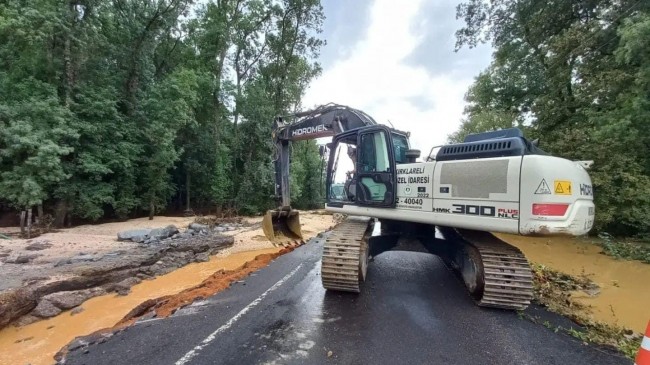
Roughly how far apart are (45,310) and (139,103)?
15668mm

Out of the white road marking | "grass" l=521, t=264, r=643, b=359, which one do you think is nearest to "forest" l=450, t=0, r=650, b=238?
"grass" l=521, t=264, r=643, b=359

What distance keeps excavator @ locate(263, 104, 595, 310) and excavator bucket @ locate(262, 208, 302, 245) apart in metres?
2.52

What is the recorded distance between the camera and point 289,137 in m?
9.26

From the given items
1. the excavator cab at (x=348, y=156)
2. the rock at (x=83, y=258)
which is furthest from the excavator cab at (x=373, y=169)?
the rock at (x=83, y=258)

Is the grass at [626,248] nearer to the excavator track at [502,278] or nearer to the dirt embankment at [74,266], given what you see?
the excavator track at [502,278]

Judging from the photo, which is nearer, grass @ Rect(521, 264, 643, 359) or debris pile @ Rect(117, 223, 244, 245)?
grass @ Rect(521, 264, 643, 359)

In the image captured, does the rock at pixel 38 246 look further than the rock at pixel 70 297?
Yes

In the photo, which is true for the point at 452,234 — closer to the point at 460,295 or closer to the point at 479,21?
the point at 460,295

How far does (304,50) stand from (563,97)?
19.3 m

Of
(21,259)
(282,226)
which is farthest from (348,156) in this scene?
(21,259)

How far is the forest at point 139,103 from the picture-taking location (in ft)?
43.9

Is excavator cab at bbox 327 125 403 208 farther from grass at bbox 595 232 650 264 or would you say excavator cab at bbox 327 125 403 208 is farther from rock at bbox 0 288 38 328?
grass at bbox 595 232 650 264

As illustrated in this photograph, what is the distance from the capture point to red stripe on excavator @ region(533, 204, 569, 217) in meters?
4.06

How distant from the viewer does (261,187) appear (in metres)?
24.5
